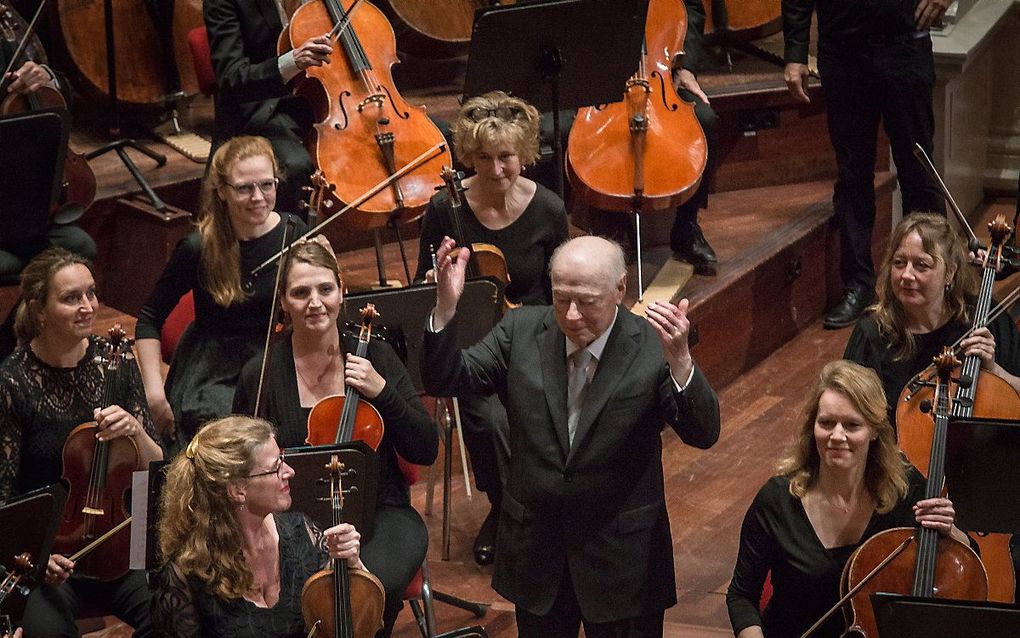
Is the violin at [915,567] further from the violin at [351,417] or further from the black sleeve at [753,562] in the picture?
the violin at [351,417]

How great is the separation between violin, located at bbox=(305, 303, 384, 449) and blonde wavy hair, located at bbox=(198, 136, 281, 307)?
0.63 meters

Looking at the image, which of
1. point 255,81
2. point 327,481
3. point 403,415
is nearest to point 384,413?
point 403,415

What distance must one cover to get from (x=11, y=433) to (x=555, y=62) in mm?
1654

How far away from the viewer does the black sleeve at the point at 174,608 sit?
9.07ft

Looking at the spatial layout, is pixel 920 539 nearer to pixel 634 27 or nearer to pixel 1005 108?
pixel 634 27

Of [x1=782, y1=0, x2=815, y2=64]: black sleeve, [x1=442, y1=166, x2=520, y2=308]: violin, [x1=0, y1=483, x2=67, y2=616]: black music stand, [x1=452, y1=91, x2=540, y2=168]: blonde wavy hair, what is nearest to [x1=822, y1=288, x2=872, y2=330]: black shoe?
[x1=782, y1=0, x2=815, y2=64]: black sleeve

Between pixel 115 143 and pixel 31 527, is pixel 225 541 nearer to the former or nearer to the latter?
pixel 31 527

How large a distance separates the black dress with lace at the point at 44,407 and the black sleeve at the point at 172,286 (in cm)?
37

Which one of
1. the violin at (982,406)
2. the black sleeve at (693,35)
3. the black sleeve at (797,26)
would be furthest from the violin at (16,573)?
the black sleeve at (797,26)

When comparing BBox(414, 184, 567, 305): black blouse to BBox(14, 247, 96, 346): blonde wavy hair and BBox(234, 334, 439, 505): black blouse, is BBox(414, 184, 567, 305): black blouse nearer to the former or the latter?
BBox(234, 334, 439, 505): black blouse

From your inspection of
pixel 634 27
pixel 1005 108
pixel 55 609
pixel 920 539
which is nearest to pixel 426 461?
pixel 55 609

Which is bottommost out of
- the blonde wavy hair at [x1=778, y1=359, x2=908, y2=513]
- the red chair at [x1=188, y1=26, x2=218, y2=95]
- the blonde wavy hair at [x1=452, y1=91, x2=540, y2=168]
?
the blonde wavy hair at [x1=778, y1=359, x2=908, y2=513]

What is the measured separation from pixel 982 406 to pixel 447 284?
1.17 meters

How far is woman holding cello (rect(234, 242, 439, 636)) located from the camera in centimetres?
325
